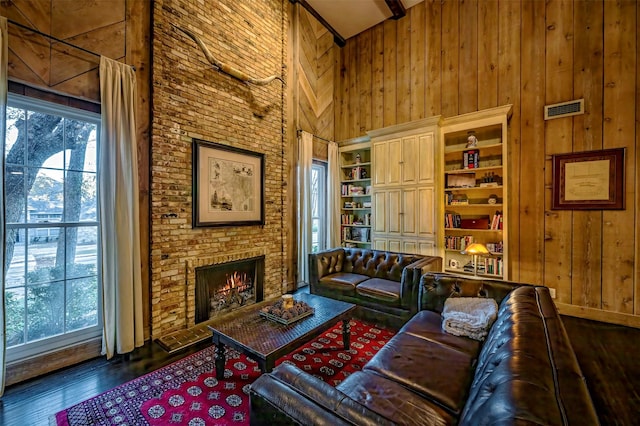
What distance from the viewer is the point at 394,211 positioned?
4664mm

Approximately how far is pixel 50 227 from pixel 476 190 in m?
5.13

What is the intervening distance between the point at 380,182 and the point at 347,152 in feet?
4.17

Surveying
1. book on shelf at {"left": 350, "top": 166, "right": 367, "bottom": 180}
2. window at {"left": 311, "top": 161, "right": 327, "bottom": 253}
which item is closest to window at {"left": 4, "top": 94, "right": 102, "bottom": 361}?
window at {"left": 311, "top": 161, "right": 327, "bottom": 253}

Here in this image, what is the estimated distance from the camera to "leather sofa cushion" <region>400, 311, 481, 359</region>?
1837mm

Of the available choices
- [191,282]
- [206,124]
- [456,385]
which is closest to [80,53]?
[206,124]

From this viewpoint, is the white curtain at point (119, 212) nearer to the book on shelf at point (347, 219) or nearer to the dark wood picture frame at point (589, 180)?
the book on shelf at point (347, 219)

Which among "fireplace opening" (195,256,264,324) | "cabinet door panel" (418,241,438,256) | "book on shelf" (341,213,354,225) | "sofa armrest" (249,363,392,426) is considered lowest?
"fireplace opening" (195,256,264,324)

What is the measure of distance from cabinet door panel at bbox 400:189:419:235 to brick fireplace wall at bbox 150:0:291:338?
1.96 m

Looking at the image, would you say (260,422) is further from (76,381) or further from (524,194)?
(524,194)

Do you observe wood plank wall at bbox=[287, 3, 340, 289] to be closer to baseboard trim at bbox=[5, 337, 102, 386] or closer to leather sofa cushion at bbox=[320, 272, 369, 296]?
leather sofa cushion at bbox=[320, 272, 369, 296]

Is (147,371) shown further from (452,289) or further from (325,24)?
(325,24)

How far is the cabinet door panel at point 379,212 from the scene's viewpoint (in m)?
4.79

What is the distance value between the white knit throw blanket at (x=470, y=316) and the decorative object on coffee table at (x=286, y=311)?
112cm

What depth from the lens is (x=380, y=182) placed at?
485 cm
